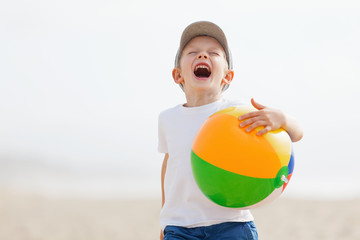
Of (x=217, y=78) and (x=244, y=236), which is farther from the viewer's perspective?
(x=217, y=78)

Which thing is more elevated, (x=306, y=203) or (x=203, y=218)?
(x=203, y=218)

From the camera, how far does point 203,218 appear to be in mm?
2936

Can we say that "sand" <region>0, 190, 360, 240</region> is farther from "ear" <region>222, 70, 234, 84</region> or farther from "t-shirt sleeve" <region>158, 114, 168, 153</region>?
"ear" <region>222, 70, 234, 84</region>

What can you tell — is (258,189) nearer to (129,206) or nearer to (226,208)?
(226,208)

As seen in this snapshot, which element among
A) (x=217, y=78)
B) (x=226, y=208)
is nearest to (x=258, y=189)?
(x=226, y=208)

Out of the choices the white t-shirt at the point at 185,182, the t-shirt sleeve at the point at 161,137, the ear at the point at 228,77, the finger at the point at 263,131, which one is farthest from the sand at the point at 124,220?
the finger at the point at 263,131

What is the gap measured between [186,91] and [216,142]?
2.50ft

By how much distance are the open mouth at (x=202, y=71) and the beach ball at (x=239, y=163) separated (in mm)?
504

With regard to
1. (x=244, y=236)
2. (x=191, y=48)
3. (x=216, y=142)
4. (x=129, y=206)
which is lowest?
(x=129, y=206)

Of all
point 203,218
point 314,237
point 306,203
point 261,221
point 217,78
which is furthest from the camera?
point 306,203

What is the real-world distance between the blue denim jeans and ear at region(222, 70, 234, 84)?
108cm

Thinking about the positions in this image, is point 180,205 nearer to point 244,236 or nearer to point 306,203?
Answer: point 244,236

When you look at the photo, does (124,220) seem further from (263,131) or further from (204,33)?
(263,131)

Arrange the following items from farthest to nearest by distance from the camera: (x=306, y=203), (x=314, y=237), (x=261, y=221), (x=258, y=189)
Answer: (x=306, y=203)
(x=261, y=221)
(x=314, y=237)
(x=258, y=189)
